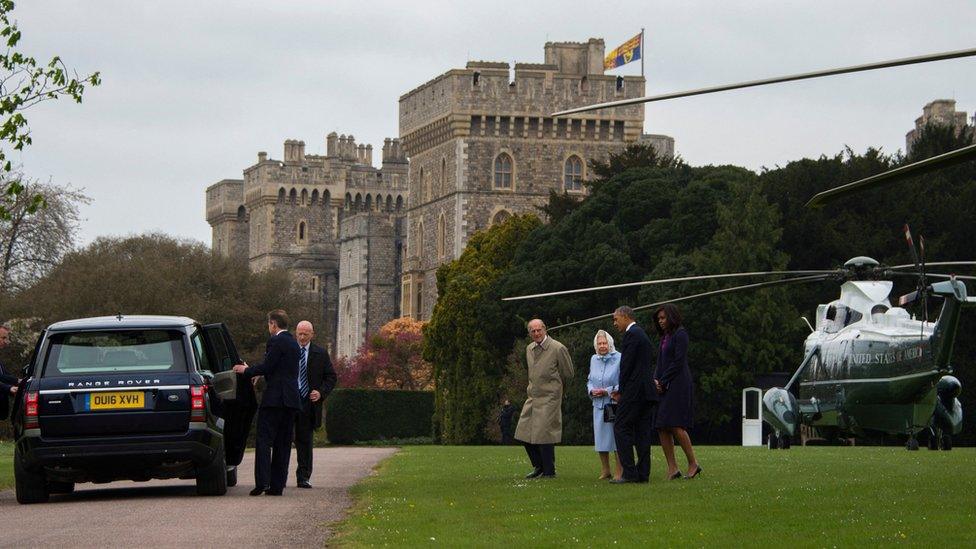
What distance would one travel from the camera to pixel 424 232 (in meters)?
103

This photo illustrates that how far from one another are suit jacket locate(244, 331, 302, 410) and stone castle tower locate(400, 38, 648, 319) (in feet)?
252

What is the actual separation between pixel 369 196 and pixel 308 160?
776cm

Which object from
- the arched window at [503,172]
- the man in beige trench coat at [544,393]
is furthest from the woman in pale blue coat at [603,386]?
the arched window at [503,172]

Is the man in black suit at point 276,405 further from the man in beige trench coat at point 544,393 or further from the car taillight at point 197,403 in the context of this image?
the man in beige trench coat at point 544,393

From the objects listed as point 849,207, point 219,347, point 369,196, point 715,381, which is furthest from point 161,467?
point 369,196

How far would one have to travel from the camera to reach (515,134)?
97562 mm

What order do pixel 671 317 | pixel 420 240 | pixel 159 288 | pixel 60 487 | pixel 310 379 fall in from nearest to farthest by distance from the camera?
pixel 671 317, pixel 60 487, pixel 310 379, pixel 159 288, pixel 420 240

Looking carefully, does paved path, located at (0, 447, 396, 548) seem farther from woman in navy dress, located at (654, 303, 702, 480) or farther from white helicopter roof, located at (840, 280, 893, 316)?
white helicopter roof, located at (840, 280, 893, 316)

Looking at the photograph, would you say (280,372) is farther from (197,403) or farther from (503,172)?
(503,172)

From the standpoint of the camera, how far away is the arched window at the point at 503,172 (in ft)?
320

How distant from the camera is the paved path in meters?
13.8


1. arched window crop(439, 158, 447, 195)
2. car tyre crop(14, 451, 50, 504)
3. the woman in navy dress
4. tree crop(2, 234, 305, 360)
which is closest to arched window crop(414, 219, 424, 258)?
arched window crop(439, 158, 447, 195)

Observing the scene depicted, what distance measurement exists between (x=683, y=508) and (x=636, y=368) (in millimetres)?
3980

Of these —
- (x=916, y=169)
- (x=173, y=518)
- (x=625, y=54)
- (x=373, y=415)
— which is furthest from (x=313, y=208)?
(x=916, y=169)
